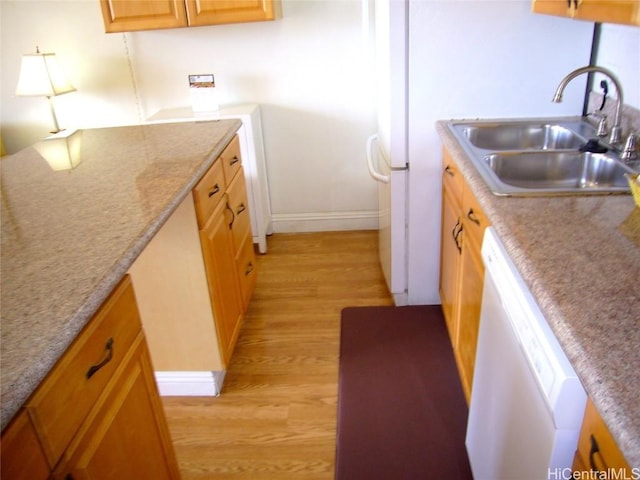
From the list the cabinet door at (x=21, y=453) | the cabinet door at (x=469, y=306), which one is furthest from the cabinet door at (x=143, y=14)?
the cabinet door at (x=21, y=453)

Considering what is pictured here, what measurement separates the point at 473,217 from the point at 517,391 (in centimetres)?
71

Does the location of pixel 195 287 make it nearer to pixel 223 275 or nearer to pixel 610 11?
pixel 223 275

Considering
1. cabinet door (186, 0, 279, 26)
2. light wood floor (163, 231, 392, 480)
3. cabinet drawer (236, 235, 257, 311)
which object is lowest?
light wood floor (163, 231, 392, 480)

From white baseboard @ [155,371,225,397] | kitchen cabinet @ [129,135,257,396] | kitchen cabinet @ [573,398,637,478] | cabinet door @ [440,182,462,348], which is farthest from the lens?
white baseboard @ [155,371,225,397]

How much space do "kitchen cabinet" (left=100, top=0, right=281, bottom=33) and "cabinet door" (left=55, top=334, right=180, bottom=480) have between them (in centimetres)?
201

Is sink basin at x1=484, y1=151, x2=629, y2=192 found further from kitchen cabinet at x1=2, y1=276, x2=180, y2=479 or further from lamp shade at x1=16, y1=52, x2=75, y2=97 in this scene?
lamp shade at x1=16, y1=52, x2=75, y2=97

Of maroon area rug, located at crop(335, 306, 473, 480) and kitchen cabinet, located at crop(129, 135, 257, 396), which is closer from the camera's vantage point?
maroon area rug, located at crop(335, 306, 473, 480)

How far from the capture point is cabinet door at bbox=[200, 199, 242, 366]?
1.88 metres

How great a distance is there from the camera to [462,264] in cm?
182

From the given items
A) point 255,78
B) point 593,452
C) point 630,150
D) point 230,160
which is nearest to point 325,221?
point 255,78

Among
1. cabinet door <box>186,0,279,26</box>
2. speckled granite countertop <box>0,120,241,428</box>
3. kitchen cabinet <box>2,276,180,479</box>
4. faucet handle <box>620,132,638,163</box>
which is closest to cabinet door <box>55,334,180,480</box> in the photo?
kitchen cabinet <box>2,276,180,479</box>

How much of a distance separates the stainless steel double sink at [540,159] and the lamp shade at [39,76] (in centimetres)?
233

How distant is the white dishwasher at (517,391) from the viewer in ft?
2.76

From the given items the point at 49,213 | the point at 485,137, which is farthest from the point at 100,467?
the point at 485,137
